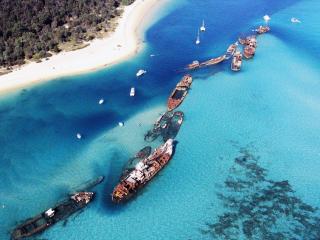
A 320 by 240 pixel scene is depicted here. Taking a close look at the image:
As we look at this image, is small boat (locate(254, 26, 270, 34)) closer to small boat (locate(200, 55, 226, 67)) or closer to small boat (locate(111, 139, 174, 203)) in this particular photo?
small boat (locate(200, 55, 226, 67))

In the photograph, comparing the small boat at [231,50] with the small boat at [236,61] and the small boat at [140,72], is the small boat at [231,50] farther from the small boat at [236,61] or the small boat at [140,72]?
the small boat at [140,72]

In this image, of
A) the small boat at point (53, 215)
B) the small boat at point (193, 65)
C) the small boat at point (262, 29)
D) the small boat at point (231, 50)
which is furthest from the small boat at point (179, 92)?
the small boat at point (262, 29)

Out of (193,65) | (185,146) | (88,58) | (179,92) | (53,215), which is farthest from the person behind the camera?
(88,58)

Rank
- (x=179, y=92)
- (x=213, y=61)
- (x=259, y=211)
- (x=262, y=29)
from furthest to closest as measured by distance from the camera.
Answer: (x=262, y=29)
(x=213, y=61)
(x=179, y=92)
(x=259, y=211)

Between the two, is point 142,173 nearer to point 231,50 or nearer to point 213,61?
point 213,61

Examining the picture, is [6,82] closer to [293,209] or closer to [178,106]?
[178,106]

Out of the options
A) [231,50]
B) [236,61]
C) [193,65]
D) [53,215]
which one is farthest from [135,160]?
[231,50]

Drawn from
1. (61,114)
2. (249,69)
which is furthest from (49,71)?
(249,69)
